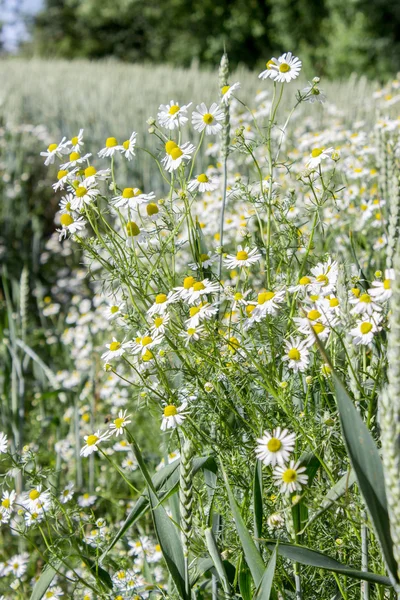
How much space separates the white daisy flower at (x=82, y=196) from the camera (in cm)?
141

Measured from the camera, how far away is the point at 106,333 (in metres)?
3.56

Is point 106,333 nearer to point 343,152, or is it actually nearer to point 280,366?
point 343,152

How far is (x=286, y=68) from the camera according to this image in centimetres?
150

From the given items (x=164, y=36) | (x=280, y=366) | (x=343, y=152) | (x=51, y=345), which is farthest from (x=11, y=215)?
(x=164, y=36)

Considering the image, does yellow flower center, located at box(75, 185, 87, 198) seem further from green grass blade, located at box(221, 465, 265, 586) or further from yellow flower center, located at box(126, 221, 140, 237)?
green grass blade, located at box(221, 465, 265, 586)

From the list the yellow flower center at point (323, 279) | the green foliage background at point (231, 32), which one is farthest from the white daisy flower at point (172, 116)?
the green foliage background at point (231, 32)

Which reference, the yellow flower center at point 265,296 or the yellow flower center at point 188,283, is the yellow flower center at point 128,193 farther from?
the yellow flower center at point 265,296

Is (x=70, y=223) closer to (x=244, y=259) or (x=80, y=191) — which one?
(x=80, y=191)

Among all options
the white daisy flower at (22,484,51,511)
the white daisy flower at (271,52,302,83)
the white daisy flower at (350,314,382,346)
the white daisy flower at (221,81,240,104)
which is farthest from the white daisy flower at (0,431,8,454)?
the white daisy flower at (271,52,302,83)

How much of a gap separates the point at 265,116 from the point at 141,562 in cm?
241

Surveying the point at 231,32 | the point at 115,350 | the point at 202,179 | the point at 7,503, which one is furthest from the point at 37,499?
the point at 231,32

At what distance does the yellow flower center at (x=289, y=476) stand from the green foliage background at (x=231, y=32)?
12475 millimetres

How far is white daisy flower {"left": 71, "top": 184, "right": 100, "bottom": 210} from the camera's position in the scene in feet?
4.62

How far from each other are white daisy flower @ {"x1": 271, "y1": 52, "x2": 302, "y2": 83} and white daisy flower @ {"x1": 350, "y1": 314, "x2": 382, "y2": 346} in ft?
2.02
